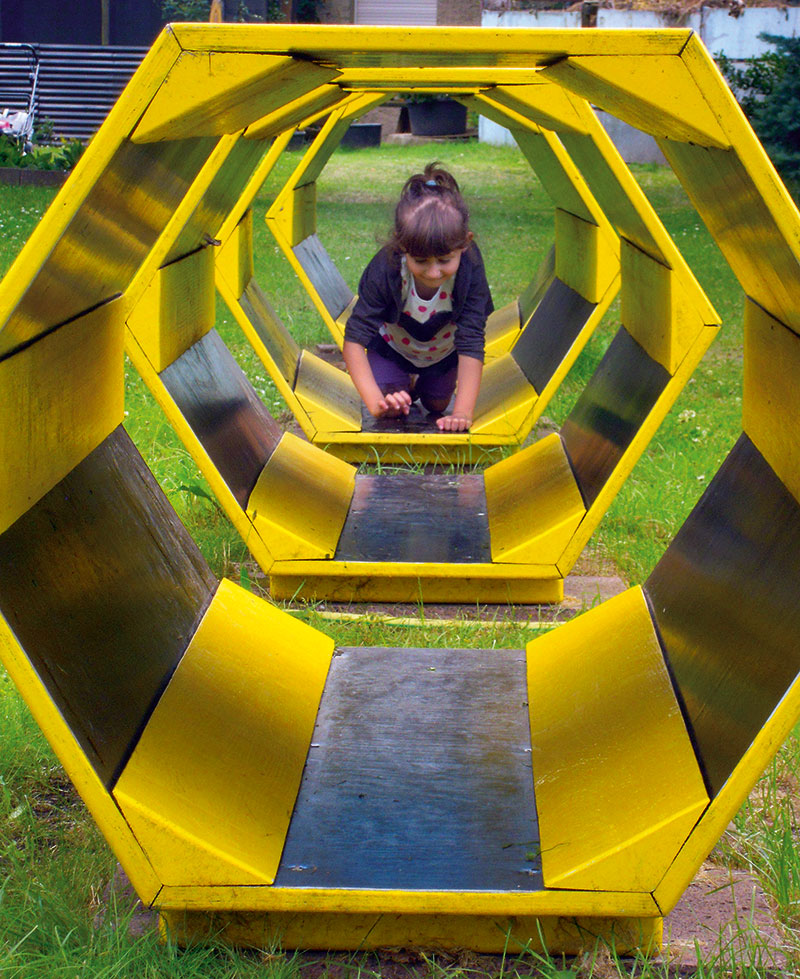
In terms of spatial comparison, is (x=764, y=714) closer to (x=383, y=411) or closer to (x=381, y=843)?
(x=381, y=843)

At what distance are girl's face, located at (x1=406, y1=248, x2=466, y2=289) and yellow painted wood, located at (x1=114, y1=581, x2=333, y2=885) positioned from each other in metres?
1.84

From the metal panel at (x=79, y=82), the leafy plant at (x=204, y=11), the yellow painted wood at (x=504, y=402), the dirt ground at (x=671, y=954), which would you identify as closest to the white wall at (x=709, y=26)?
the leafy plant at (x=204, y=11)

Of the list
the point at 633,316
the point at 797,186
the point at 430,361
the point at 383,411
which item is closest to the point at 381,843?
the point at 633,316

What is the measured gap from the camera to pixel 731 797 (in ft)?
4.79

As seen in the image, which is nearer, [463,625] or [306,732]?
[306,732]

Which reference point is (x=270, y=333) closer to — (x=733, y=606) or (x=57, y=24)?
(x=733, y=606)

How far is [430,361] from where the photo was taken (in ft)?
15.4

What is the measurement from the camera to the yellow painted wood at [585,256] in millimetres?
4141

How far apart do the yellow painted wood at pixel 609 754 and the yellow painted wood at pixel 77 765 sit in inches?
22.6

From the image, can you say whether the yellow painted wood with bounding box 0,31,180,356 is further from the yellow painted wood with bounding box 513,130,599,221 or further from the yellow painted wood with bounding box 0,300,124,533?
the yellow painted wood with bounding box 513,130,599,221

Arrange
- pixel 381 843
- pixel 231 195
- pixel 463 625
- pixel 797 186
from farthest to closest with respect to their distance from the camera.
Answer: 1. pixel 797 186
2. pixel 231 195
3. pixel 463 625
4. pixel 381 843

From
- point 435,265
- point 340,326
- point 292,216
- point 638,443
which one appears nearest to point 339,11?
point 292,216

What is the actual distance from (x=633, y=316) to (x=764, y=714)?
1966 millimetres

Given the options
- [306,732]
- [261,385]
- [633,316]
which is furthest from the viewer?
[261,385]
